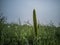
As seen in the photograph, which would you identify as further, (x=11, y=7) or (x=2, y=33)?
(x=11, y=7)

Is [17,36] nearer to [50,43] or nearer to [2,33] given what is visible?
[2,33]

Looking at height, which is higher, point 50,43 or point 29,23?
point 29,23

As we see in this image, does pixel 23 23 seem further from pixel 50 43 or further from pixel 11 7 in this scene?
pixel 50 43

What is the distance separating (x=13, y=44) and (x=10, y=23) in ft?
1.41

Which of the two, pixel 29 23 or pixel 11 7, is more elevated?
pixel 11 7

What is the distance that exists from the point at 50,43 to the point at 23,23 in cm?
65

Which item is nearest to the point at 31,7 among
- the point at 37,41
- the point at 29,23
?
the point at 29,23

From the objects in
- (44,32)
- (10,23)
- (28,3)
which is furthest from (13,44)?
(28,3)

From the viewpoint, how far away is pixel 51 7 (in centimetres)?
299

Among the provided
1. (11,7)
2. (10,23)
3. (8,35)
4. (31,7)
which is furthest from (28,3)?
(8,35)

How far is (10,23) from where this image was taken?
2.90m

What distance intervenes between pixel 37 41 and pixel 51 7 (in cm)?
78

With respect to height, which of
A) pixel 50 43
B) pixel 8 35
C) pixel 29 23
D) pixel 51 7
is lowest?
pixel 50 43

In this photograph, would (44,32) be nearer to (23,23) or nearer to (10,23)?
(23,23)
